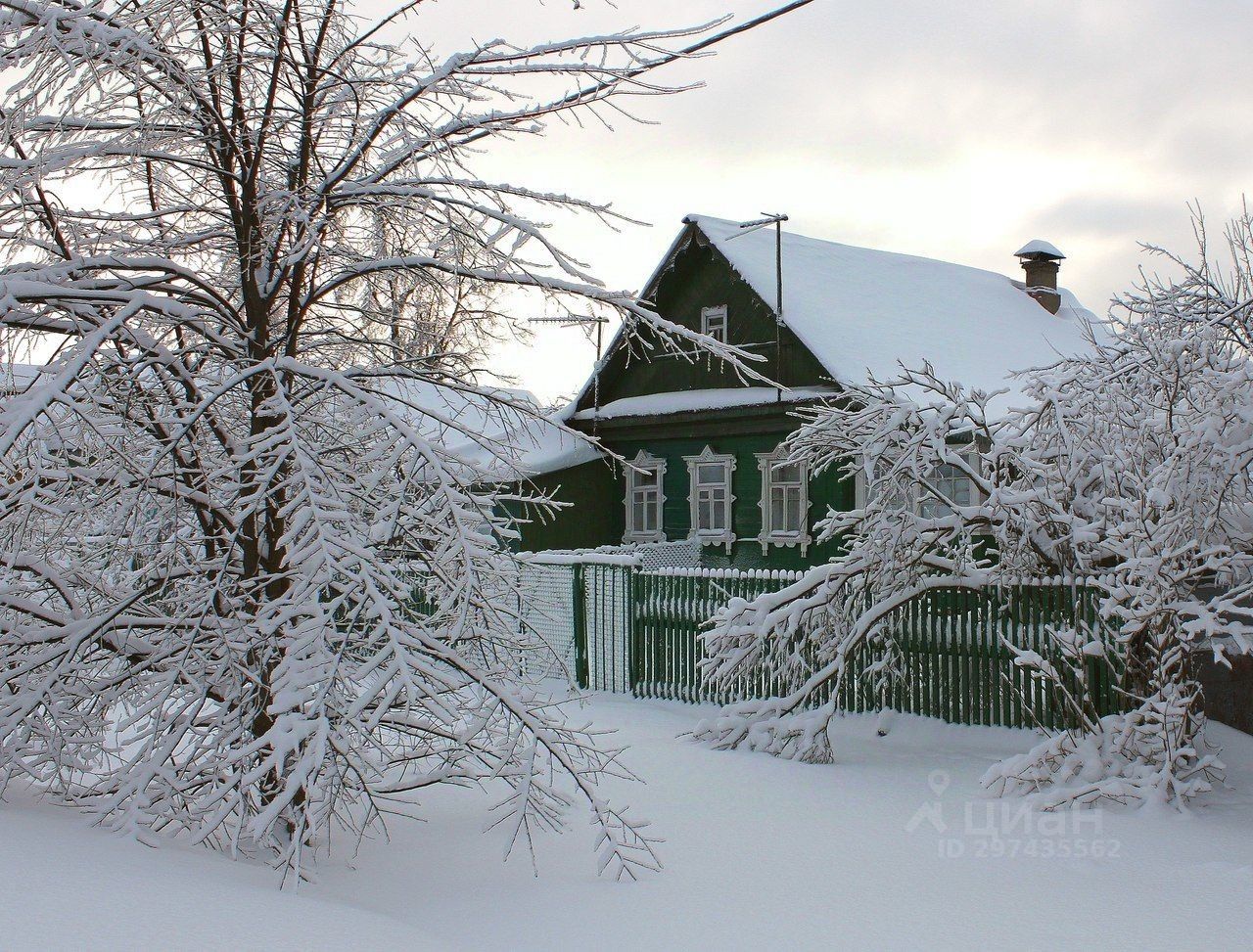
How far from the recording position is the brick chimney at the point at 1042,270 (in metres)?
26.4

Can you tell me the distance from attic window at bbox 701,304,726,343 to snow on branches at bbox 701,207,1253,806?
11554mm

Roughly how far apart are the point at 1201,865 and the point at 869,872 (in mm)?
1760

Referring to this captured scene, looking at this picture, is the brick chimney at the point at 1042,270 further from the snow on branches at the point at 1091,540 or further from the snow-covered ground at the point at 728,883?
the snow-covered ground at the point at 728,883

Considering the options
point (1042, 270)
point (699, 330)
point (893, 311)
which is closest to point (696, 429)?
point (699, 330)

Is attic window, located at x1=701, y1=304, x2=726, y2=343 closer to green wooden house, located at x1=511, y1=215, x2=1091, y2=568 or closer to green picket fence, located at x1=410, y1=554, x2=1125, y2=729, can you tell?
green wooden house, located at x1=511, y1=215, x2=1091, y2=568

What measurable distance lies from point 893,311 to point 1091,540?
13872 millimetres

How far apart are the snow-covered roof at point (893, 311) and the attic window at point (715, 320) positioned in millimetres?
1138

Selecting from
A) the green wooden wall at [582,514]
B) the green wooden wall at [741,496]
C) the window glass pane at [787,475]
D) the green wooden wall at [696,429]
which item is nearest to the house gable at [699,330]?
the green wooden wall at [696,429]

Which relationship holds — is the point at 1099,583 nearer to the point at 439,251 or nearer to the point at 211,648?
the point at 439,251

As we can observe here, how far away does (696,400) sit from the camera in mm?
21016

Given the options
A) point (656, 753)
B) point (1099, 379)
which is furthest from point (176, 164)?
point (1099, 379)

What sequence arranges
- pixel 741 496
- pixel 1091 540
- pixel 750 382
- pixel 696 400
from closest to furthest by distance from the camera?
pixel 1091 540, pixel 750 382, pixel 741 496, pixel 696 400

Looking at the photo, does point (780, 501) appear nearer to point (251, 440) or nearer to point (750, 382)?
point (750, 382)

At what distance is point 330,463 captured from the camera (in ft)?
18.3
